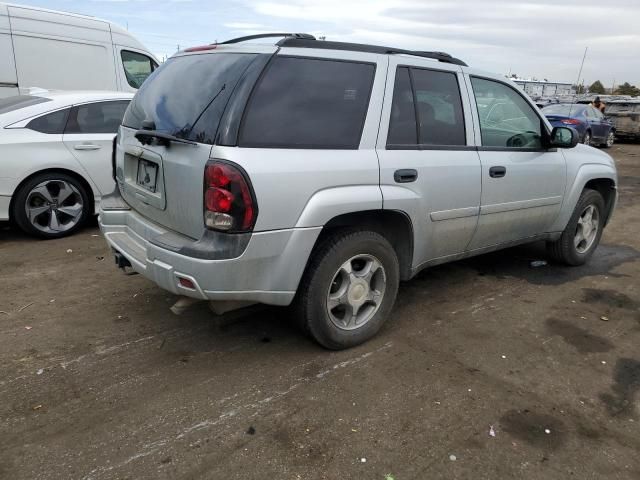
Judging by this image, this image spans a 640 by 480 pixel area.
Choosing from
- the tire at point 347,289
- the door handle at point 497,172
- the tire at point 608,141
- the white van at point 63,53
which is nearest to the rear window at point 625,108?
the tire at point 608,141

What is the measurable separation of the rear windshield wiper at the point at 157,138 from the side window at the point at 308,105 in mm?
398

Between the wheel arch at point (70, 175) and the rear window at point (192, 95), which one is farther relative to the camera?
the wheel arch at point (70, 175)

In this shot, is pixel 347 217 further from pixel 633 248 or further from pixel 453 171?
pixel 633 248

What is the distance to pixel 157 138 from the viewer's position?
3141 millimetres

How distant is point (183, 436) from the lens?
2686 millimetres

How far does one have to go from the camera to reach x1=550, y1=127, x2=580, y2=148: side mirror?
4.64 metres

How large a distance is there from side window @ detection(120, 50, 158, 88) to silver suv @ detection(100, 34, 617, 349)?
6.51 m

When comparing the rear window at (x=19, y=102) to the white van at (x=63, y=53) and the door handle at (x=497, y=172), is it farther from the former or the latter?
the door handle at (x=497, y=172)

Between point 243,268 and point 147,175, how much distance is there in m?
0.94

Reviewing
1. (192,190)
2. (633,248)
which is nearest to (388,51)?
(192,190)

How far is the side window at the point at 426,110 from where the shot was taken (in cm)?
358

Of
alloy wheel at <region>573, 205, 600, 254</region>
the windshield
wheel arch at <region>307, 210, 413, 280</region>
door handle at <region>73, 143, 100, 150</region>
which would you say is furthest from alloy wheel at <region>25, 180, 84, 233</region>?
the windshield

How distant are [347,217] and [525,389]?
1479mm

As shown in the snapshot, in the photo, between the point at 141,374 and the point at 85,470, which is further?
the point at 141,374
